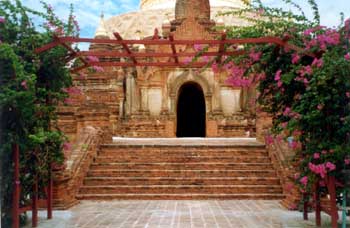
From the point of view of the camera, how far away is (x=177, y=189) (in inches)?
486

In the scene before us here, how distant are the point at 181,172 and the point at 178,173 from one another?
0.26 ft

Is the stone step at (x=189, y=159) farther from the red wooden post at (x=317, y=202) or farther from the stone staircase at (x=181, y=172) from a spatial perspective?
the red wooden post at (x=317, y=202)

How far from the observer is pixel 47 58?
8492mm

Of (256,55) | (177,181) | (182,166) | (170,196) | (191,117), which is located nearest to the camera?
(256,55)

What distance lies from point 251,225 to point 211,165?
491 centimetres

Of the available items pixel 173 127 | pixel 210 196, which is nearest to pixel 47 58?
pixel 210 196

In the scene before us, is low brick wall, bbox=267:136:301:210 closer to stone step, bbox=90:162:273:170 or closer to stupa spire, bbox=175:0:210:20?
stone step, bbox=90:162:273:170

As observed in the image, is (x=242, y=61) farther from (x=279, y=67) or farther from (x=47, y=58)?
(x=47, y=58)

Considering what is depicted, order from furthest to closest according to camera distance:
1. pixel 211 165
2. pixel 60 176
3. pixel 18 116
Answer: pixel 211 165 → pixel 60 176 → pixel 18 116

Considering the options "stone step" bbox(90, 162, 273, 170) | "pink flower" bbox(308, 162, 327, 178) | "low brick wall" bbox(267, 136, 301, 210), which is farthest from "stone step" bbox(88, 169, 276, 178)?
"pink flower" bbox(308, 162, 327, 178)

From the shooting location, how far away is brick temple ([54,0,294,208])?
12.2 meters

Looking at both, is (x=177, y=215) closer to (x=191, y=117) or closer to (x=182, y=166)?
(x=182, y=166)

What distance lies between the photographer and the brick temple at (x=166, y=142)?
482 inches

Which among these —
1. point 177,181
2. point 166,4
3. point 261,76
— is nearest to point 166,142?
point 177,181
